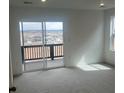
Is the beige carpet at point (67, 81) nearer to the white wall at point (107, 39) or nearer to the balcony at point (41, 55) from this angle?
the balcony at point (41, 55)

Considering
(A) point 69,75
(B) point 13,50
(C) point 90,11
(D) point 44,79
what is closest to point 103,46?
(C) point 90,11

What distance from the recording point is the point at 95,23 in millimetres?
6148

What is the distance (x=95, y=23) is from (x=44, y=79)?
330 cm

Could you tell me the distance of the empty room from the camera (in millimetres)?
4277

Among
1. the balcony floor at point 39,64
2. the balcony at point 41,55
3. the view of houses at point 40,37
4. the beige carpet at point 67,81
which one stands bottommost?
the beige carpet at point 67,81

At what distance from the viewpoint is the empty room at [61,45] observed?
428cm

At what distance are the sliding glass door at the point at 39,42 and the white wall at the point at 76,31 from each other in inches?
9.4

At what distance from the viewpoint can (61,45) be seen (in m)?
6.16

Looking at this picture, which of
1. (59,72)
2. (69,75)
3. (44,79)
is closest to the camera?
(44,79)

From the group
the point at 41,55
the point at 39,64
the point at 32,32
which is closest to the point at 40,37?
the point at 32,32

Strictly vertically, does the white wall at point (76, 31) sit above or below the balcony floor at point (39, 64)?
above

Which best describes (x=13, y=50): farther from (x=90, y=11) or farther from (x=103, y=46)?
(x=103, y=46)

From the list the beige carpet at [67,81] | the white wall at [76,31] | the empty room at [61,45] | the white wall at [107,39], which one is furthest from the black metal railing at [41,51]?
the white wall at [107,39]
